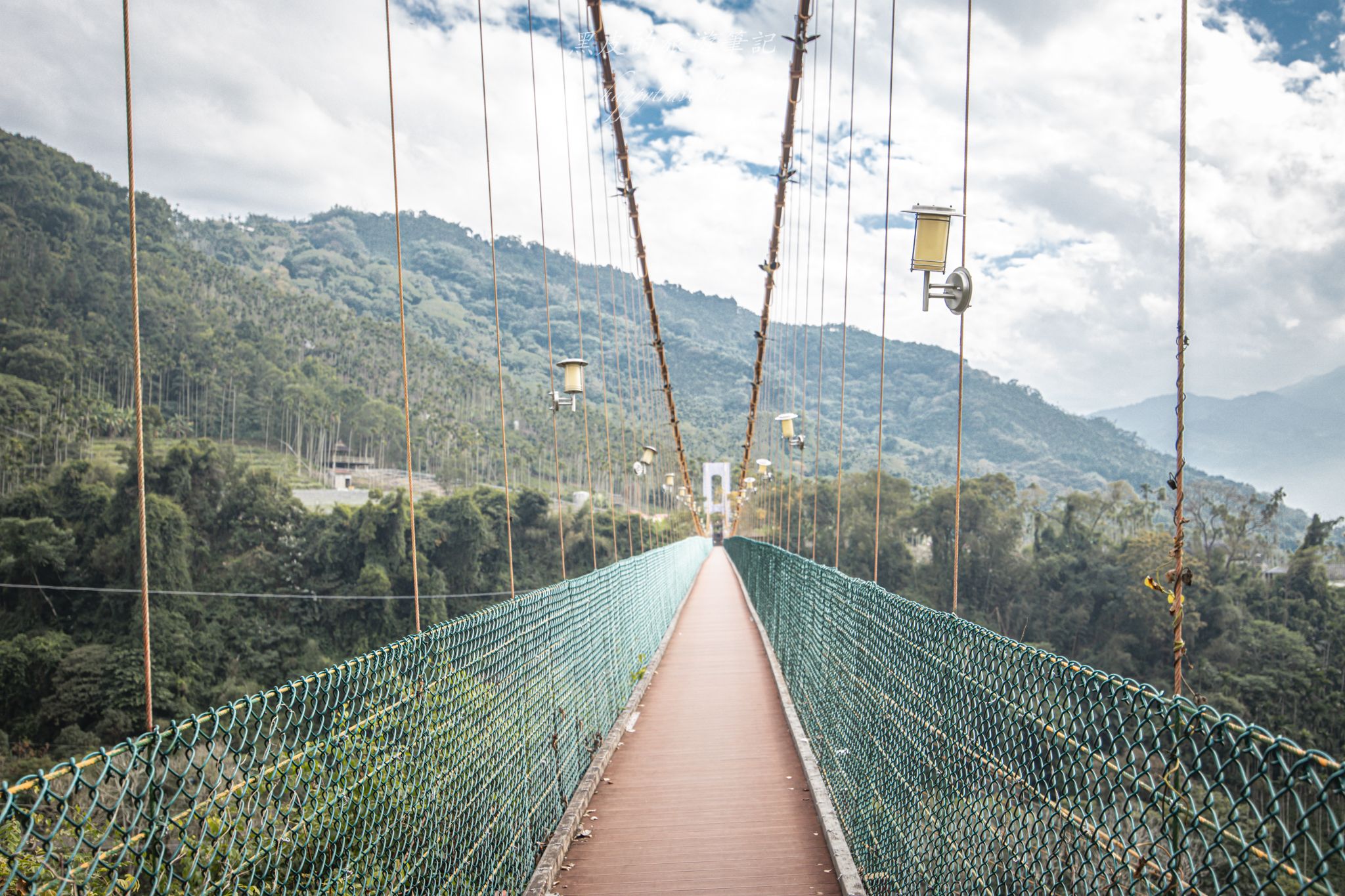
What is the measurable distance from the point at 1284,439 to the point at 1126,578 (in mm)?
54185

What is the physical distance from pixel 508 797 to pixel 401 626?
1537 inches

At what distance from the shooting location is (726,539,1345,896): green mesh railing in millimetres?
1108

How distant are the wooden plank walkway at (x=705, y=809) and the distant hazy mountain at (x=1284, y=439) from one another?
5410 centimetres

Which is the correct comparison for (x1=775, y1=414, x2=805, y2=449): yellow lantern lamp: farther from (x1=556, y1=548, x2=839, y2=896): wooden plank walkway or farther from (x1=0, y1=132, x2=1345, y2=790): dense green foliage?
(x1=556, y1=548, x2=839, y2=896): wooden plank walkway

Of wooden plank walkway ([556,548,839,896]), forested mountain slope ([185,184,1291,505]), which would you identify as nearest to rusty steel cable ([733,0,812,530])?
wooden plank walkway ([556,548,839,896])

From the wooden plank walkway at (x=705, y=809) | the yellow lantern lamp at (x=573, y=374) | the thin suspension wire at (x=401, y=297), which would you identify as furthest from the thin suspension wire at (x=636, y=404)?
the thin suspension wire at (x=401, y=297)

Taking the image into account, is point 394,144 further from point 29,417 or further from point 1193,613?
point 29,417

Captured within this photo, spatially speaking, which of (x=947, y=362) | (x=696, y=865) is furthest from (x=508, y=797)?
(x=947, y=362)

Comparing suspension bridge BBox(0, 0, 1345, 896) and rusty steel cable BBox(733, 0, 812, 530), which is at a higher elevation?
rusty steel cable BBox(733, 0, 812, 530)

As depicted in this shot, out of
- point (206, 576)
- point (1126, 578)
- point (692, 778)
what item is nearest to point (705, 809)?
point (692, 778)

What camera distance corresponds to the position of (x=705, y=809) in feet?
12.3

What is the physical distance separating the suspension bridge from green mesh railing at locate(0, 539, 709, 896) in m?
0.01

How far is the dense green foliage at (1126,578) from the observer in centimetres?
2689

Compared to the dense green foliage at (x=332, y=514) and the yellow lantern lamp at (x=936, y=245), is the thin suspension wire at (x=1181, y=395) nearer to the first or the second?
Answer: the yellow lantern lamp at (x=936, y=245)
